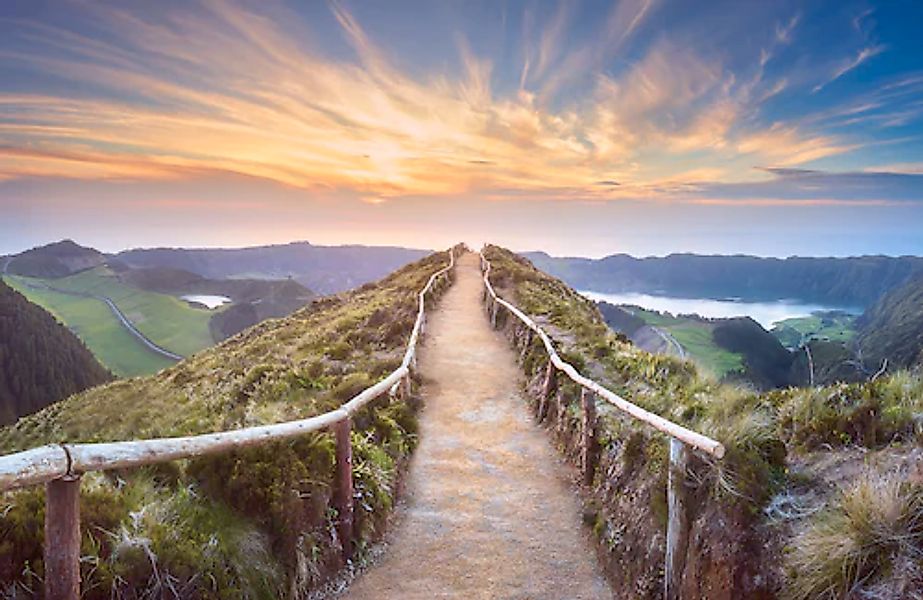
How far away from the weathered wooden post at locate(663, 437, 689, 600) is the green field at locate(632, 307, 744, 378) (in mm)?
76143

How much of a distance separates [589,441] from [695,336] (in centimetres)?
12674

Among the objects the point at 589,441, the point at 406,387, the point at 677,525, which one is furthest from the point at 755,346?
the point at 677,525

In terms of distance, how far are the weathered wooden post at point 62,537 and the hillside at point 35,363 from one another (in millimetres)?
120138

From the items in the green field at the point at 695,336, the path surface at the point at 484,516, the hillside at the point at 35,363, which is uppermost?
the path surface at the point at 484,516

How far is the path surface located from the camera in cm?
643

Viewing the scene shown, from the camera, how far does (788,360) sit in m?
91.8

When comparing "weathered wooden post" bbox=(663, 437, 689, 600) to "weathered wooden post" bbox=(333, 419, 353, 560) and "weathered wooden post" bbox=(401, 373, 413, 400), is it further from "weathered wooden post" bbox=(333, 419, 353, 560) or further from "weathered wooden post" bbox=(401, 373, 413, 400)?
"weathered wooden post" bbox=(401, 373, 413, 400)

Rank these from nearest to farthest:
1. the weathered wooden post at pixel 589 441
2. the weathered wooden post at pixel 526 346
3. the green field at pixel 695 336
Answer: the weathered wooden post at pixel 589 441 → the weathered wooden post at pixel 526 346 → the green field at pixel 695 336

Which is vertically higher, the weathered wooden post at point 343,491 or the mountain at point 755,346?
the weathered wooden post at point 343,491

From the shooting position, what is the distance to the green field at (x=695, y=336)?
321ft

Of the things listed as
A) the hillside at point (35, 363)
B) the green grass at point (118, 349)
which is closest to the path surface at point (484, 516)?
the hillside at point (35, 363)

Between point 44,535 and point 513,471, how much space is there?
7.03 meters

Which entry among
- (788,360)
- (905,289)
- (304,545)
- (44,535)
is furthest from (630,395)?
(905,289)

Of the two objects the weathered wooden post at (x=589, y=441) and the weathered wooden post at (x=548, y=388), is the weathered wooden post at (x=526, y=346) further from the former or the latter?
the weathered wooden post at (x=589, y=441)
